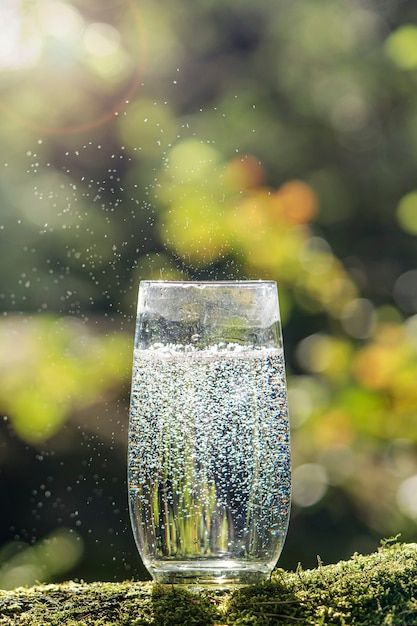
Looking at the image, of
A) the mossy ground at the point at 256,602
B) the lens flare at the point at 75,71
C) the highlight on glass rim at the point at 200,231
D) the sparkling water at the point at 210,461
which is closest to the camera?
the mossy ground at the point at 256,602

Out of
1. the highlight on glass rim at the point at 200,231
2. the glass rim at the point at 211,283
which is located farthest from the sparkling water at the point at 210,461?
the highlight on glass rim at the point at 200,231

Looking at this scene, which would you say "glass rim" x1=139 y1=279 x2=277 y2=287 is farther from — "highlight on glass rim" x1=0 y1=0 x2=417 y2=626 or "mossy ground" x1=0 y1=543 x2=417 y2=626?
"highlight on glass rim" x1=0 y1=0 x2=417 y2=626

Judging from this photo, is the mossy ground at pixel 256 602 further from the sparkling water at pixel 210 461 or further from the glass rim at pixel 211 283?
the glass rim at pixel 211 283

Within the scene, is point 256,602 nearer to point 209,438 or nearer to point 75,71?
point 209,438

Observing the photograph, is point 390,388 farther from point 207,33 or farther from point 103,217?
Answer: point 207,33

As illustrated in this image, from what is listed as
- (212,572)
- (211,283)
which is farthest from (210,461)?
(211,283)

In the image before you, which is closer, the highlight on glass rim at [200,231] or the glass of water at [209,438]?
the glass of water at [209,438]

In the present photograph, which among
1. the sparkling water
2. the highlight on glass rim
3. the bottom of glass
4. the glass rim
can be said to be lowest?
the bottom of glass

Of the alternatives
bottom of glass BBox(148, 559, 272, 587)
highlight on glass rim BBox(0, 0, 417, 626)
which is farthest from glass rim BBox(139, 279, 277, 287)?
highlight on glass rim BBox(0, 0, 417, 626)
